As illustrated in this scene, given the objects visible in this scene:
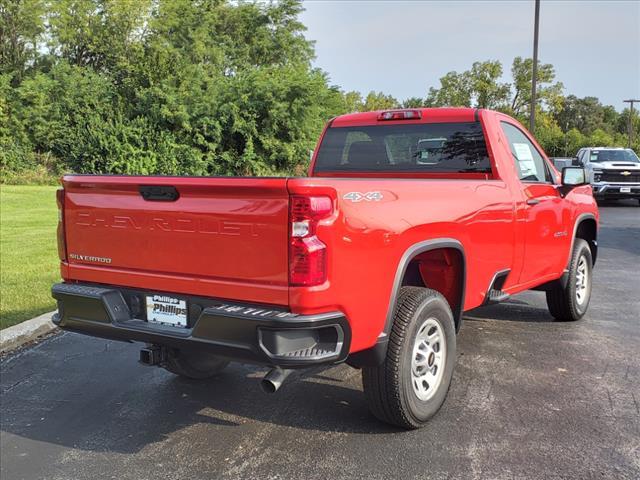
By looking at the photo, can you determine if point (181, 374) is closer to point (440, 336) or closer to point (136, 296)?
point (136, 296)

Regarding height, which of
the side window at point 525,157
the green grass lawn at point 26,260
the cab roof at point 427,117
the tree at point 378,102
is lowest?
the green grass lawn at point 26,260

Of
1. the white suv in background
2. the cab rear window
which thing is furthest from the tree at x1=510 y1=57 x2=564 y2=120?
the cab rear window

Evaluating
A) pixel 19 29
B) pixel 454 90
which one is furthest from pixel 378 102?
pixel 19 29

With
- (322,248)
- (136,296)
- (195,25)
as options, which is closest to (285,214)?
(322,248)

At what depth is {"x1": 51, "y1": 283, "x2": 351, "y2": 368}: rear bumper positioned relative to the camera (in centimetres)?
290

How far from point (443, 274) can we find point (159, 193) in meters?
2.01

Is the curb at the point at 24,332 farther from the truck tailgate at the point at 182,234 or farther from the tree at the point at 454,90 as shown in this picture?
the tree at the point at 454,90

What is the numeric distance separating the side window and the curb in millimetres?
4546

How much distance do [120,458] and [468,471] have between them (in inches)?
75.7

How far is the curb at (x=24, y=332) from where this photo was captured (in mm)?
5320

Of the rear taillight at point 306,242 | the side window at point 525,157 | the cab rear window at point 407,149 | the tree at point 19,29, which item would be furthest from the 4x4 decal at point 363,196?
the tree at point 19,29

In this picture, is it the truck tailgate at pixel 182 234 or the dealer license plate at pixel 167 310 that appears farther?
the dealer license plate at pixel 167 310

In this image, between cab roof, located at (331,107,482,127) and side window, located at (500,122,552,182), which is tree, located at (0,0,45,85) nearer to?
cab roof, located at (331,107,482,127)

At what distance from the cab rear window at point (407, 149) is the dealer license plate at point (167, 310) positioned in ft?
7.89
